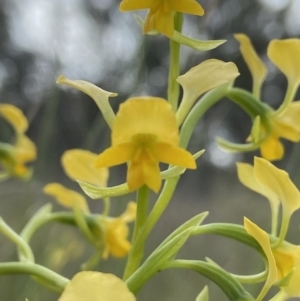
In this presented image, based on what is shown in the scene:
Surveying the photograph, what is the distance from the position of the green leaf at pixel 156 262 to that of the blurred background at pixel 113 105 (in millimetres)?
380

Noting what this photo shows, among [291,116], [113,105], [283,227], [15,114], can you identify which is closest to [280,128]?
[291,116]

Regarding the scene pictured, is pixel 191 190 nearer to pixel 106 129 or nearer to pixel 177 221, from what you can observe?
pixel 177 221

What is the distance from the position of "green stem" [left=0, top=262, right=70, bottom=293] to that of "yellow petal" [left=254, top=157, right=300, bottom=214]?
0.53 feet

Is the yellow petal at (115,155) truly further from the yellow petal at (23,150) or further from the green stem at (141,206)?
the yellow petal at (23,150)

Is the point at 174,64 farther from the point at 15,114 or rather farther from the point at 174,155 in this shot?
the point at 15,114

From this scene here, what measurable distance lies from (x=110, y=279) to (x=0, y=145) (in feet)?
1.82

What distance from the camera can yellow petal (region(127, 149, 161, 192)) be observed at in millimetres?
322

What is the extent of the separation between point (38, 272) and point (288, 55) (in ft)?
0.89

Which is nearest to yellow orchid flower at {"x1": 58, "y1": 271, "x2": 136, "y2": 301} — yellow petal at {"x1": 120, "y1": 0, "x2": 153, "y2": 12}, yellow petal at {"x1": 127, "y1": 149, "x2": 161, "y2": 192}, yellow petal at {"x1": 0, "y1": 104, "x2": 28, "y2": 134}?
yellow petal at {"x1": 127, "y1": 149, "x2": 161, "y2": 192}

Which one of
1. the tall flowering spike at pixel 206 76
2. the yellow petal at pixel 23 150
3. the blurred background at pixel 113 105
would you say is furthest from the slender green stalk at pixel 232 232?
the yellow petal at pixel 23 150

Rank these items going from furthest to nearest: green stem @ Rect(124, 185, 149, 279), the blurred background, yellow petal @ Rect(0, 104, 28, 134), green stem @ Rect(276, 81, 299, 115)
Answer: the blurred background
yellow petal @ Rect(0, 104, 28, 134)
green stem @ Rect(276, 81, 299, 115)
green stem @ Rect(124, 185, 149, 279)

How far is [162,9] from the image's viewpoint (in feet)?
1.13

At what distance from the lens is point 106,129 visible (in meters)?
0.99

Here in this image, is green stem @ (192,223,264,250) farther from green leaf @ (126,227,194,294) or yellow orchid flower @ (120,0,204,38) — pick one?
yellow orchid flower @ (120,0,204,38)
